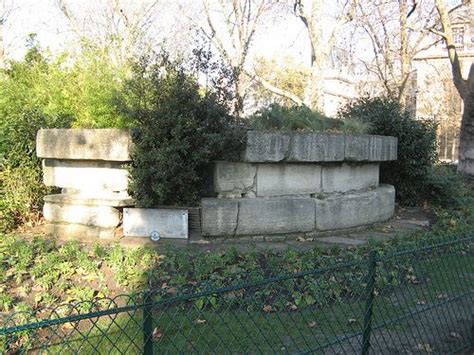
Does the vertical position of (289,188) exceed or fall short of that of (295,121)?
it falls short

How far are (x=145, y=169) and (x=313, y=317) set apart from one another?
264cm

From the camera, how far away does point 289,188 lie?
231 inches

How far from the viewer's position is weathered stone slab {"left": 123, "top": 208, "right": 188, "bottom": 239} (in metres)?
5.42

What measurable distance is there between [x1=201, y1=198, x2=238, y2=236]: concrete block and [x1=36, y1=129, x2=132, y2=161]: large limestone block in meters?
1.13

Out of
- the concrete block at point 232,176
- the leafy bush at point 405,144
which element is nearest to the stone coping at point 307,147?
the concrete block at point 232,176

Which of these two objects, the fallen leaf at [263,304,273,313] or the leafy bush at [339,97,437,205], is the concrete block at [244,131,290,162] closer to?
the fallen leaf at [263,304,273,313]

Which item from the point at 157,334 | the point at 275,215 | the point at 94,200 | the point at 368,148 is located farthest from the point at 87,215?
the point at 368,148

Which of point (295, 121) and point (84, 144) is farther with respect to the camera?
point (295, 121)

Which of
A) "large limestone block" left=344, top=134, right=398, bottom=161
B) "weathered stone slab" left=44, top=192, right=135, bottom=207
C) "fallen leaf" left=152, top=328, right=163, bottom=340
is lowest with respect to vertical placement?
"fallen leaf" left=152, top=328, right=163, bottom=340

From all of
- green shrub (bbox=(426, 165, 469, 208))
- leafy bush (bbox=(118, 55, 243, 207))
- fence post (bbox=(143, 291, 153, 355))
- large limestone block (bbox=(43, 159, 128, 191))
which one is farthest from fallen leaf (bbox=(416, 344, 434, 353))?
green shrub (bbox=(426, 165, 469, 208))

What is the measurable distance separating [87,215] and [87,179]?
49 centimetres

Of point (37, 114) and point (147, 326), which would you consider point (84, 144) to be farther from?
point (147, 326)

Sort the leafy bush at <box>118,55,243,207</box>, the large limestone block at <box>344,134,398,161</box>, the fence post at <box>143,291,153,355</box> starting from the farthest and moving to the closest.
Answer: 1. the large limestone block at <box>344,134,398,161</box>
2. the leafy bush at <box>118,55,243,207</box>
3. the fence post at <box>143,291,153,355</box>

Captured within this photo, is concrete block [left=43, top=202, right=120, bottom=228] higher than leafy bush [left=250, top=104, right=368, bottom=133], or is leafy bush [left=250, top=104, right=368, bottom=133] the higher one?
leafy bush [left=250, top=104, right=368, bottom=133]
